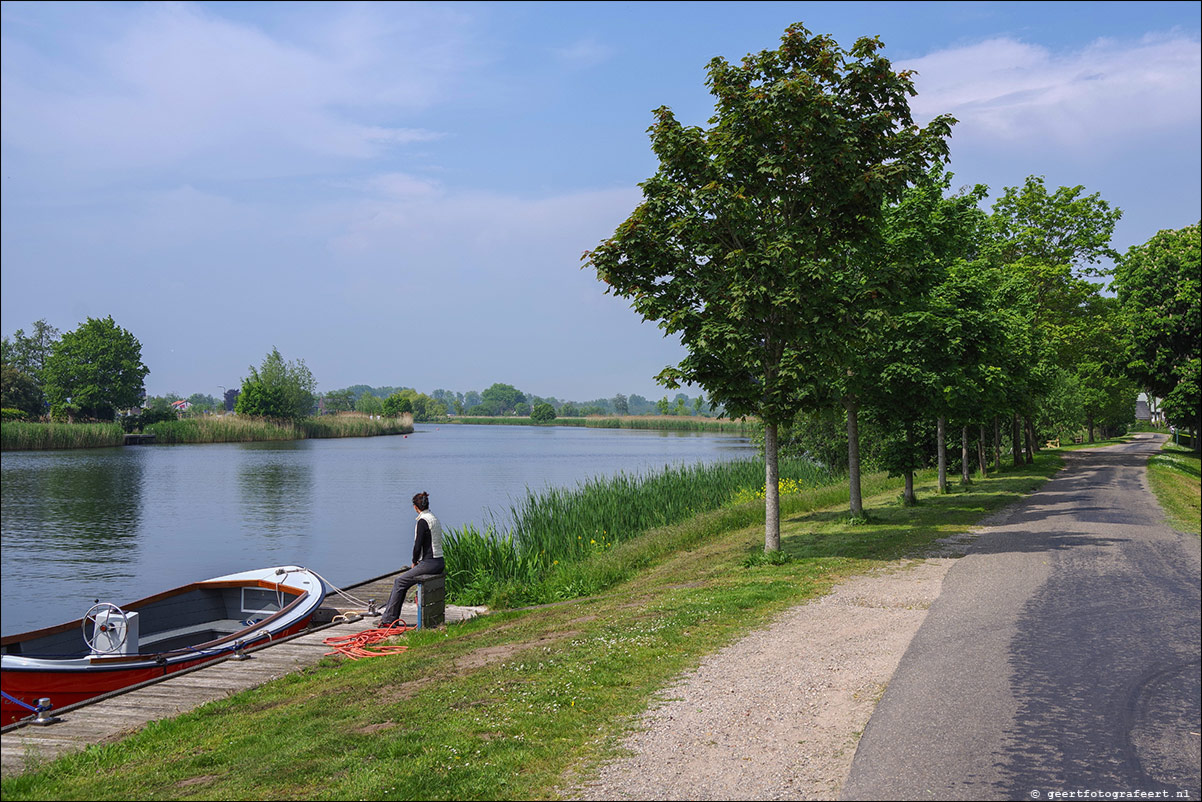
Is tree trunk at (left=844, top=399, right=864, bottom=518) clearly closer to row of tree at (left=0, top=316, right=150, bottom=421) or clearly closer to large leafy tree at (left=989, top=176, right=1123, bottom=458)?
large leafy tree at (left=989, top=176, right=1123, bottom=458)

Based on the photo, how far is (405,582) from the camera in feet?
41.7

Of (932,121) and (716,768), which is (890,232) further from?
(716,768)

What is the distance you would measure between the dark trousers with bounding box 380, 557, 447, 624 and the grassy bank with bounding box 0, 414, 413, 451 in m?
46.6

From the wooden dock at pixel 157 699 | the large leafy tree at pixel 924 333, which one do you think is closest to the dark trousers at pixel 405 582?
the wooden dock at pixel 157 699

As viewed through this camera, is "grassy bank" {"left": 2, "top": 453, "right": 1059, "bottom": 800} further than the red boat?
No

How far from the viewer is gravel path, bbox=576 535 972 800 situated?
17.3 feet

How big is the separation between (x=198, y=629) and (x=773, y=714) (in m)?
11.5

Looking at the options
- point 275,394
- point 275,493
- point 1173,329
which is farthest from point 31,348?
point 1173,329

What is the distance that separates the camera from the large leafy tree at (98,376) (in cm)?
5359

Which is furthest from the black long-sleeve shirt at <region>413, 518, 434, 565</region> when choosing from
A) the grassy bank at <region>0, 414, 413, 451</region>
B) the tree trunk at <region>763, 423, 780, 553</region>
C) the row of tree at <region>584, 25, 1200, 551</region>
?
the grassy bank at <region>0, 414, 413, 451</region>

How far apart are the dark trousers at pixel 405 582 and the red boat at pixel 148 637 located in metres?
1.70

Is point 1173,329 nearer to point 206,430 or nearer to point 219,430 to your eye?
point 206,430

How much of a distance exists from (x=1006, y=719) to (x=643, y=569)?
12969mm

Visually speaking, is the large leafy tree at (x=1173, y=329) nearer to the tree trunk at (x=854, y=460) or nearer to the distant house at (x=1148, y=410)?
the distant house at (x=1148, y=410)
